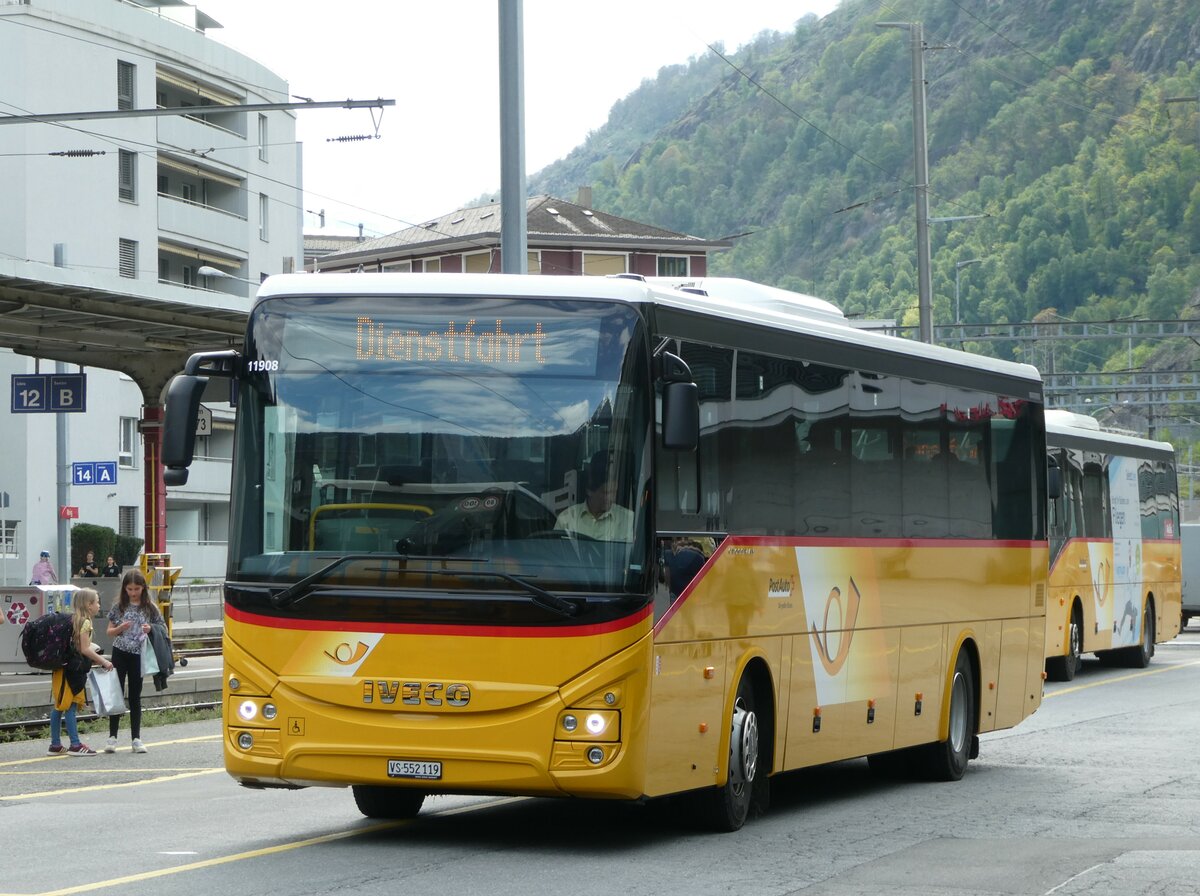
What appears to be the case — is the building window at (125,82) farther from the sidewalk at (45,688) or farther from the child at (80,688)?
the child at (80,688)

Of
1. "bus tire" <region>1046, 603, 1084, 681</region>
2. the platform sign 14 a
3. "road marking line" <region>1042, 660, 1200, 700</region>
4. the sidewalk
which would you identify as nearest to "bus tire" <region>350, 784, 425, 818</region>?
the sidewalk

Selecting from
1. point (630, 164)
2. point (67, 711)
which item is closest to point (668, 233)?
point (630, 164)

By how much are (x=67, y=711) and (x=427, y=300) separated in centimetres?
909

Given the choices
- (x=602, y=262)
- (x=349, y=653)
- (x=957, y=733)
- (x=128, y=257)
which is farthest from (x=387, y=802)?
(x=602, y=262)

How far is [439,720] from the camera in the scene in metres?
10.5

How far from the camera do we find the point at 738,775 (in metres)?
11.9

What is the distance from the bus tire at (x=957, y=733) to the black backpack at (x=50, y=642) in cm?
755

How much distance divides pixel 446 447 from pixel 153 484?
20.1 m

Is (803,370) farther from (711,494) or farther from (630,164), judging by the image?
(630,164)

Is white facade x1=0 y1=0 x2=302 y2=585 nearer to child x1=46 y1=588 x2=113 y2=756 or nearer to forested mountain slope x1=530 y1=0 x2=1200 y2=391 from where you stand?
forested mountain slope x1=530 y1=0 x2=1200 y2=391

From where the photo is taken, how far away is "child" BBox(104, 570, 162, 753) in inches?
714

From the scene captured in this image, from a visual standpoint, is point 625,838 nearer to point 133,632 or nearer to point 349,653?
point 349,653

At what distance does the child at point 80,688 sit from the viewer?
58.9 feet

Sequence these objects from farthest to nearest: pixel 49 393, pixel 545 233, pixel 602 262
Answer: pixel 602 262 < pixel 545 233 < pixel 49 393
